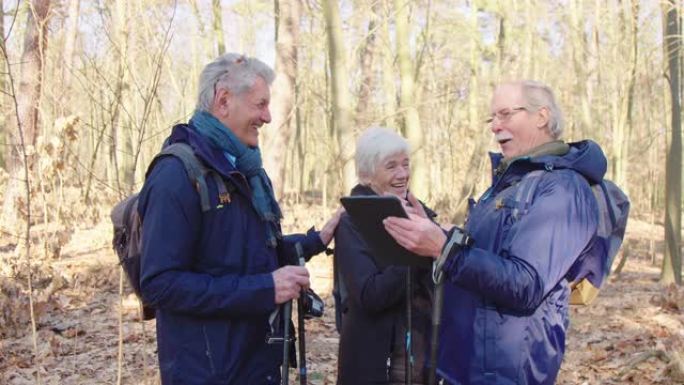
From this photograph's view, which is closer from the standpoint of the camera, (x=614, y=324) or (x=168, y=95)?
(x=614, y=324)

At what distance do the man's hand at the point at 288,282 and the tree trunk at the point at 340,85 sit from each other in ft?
21.1

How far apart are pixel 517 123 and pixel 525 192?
358mm

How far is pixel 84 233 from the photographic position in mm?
13984

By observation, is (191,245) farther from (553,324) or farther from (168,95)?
(168,95)

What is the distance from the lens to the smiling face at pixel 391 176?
11.1ft

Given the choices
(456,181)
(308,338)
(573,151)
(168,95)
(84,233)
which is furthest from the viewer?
(168,95)

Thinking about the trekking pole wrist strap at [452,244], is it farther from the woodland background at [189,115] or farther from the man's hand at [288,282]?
the woodland background at [189,115]

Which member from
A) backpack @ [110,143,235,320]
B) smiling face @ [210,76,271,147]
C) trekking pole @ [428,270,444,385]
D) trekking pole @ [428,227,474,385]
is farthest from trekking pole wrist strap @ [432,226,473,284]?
smiling face @ [210,76,271,147]

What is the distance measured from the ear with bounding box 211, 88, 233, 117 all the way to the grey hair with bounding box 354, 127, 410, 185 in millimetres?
914

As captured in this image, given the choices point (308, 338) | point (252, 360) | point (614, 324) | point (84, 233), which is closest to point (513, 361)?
point (252, 360)

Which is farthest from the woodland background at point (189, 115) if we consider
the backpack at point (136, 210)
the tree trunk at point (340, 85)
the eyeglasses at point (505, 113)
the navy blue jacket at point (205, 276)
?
the eyeglasses at point (505, 113)

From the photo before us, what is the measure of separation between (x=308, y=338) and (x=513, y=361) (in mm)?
4636

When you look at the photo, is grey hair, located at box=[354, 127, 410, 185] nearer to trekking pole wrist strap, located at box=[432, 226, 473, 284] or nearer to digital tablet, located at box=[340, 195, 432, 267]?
digital tablet, located at box=[340, 195, 432, 267]

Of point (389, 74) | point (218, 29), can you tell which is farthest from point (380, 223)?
point (218, 29)
